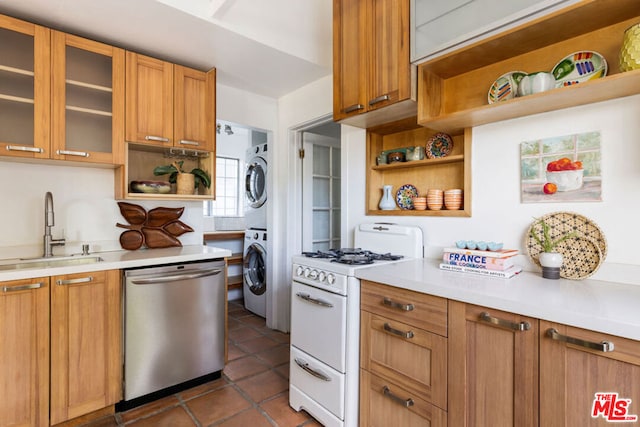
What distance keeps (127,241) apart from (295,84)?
192 centimetres

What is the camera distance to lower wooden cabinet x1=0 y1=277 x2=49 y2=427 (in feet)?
5.10

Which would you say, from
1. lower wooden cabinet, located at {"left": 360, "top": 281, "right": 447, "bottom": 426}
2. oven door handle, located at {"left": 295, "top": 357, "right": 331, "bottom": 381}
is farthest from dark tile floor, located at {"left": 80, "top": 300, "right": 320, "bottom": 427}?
lower wooden cabinet, located at {"left": 360, "top": 281, "right": 447, "bottom": 426}

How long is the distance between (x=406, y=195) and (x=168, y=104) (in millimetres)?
1831

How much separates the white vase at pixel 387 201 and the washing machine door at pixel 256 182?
171 centimetres

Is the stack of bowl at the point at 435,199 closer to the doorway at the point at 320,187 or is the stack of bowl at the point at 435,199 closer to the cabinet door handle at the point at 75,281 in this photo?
the doorway at the point at 320,187

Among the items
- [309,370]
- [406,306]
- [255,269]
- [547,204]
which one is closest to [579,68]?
[547,204]

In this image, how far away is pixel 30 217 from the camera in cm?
206

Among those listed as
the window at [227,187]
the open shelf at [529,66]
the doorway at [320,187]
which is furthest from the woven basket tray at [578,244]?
the window at [227,187]

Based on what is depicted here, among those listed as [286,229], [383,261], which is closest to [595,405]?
[383,261]

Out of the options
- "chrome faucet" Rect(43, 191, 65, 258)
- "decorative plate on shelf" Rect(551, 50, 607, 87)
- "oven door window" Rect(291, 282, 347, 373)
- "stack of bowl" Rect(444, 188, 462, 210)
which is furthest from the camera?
"chrome faucet" Rect(43, 191, 65, 258)

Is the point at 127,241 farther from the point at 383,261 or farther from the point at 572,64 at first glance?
the point at 572,64

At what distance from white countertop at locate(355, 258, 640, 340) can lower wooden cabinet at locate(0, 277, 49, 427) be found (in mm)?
1648

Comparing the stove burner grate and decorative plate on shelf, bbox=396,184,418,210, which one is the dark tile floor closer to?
the stove burner grate

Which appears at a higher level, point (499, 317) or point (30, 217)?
point (30, 217)
